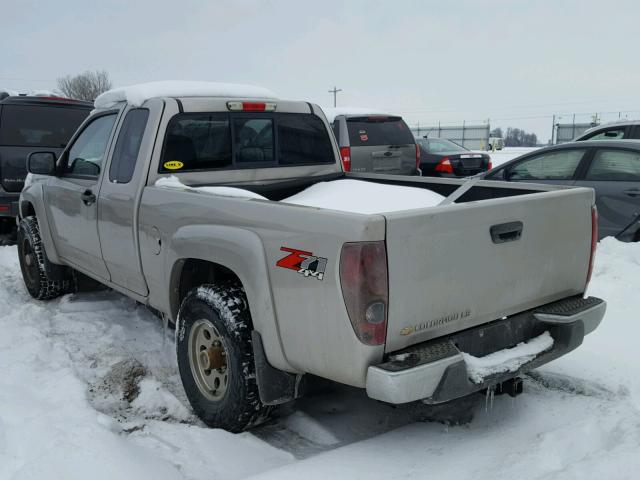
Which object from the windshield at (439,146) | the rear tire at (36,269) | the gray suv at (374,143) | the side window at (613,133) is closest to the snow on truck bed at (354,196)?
the rear tire at (36,269)

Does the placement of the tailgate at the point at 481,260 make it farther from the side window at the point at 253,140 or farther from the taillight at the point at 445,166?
the taillight at the point at 445,166

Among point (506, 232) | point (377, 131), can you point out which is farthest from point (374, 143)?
point (506, 232)

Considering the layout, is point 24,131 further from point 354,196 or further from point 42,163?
point 354,196

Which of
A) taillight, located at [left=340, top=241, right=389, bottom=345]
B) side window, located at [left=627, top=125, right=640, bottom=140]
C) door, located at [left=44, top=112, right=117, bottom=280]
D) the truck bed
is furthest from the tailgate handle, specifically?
side window, located at [left=627, top=125, right=640, bottom=140]

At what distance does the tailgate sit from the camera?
2.61m

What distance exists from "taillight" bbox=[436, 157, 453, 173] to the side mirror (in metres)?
9.22

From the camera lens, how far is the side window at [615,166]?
6648mm

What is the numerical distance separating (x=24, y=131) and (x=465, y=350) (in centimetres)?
725

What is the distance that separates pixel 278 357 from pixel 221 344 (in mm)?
→ 591

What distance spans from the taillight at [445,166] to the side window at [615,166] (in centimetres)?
598

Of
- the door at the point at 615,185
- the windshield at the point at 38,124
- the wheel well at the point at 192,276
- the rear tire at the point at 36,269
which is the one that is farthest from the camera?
the windshield at the point at 38,124

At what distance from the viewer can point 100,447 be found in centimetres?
294

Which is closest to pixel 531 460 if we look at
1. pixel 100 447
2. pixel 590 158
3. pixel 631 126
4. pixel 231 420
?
pixel 231 420

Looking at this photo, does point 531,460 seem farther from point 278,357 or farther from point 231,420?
point 231,420
